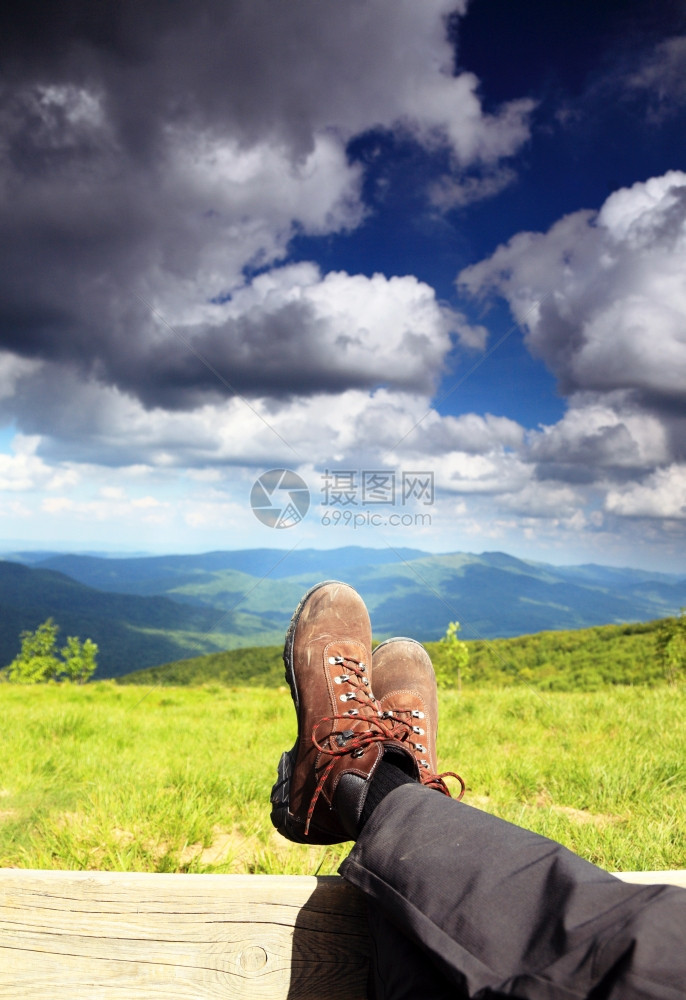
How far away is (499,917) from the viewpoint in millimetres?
786

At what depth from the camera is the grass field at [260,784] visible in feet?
6.83

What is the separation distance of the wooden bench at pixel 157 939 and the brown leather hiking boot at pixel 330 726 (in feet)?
1.49

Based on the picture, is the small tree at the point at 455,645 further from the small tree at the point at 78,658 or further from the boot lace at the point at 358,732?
the small tree at the point at 78,658

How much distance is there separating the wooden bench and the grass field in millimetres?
1092

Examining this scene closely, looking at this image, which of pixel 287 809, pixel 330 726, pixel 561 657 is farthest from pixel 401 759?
pixel 561 657

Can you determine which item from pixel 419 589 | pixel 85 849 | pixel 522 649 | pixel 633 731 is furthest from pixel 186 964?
pixel 419 589

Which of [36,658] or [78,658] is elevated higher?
[78,658]

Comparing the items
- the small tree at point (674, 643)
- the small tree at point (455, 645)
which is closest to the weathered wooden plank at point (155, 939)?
the small tree at point (674, 643)

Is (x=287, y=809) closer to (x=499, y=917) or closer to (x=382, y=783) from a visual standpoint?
(x=382, y=783)

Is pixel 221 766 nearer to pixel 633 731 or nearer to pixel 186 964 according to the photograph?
pixel 186 964

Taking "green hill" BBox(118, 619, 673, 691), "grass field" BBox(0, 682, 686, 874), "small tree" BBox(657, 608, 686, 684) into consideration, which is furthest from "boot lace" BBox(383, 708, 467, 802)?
"green hill" BBox(118, 619, 673, 691)

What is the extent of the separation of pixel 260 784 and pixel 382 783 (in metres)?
1.65

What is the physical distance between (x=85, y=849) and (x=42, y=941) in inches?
49.9

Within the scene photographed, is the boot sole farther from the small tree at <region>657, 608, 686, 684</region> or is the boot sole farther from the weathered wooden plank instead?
the small tree at <region>657, 608, 686, 684</region>
